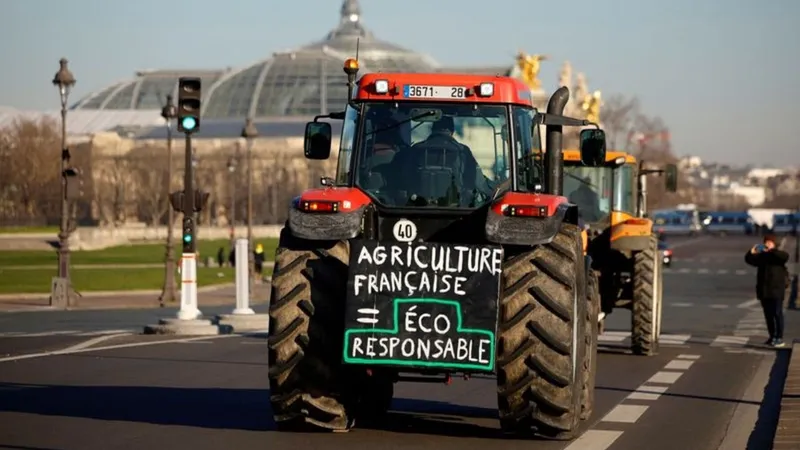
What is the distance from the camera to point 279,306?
12.1m

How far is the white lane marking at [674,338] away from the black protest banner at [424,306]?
15550mm

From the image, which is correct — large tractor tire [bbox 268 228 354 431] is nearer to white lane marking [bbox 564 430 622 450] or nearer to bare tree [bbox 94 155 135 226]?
white lane marking [bbox 564 430 622 450]

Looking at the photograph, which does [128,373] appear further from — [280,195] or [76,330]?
[280,195]

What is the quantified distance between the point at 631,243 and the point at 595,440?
1035 centimetres

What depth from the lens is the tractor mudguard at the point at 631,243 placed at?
22891 millimetres

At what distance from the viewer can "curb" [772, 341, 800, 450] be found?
41.9ft

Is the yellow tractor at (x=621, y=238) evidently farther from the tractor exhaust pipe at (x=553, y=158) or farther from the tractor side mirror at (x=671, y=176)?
the tractor exhaust pipe at (x=553, y=158)

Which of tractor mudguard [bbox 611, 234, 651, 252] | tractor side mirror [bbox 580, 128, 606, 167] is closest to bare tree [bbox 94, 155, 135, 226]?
tractor mudguard [bbox 611, 234, 651, 252]

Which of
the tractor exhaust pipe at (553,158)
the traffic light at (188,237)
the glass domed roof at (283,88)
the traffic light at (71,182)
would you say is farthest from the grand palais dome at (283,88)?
the tractor exhaust pipe at (553,158)

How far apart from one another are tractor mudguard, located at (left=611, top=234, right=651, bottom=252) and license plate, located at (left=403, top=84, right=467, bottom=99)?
10.5 meters

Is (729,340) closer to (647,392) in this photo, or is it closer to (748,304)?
(647,392)

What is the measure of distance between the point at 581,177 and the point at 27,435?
43.4ft

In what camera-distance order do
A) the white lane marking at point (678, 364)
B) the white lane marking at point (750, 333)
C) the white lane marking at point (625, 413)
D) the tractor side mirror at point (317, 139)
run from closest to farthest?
1. the tractor side mirror at point (317, 139)
2. the white lane marking at point (625, 413)
3. the white lane marking at point (678, 364)
4. the white lane marking at point (750, 333)

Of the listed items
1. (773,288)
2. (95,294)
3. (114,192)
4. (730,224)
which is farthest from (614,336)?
(730,224)
